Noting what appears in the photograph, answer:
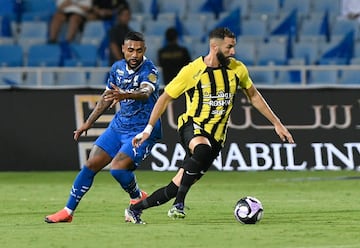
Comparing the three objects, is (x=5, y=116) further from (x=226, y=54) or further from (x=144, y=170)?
(x=226, y=54)

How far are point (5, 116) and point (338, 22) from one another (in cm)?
793

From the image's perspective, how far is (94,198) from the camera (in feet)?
51.0

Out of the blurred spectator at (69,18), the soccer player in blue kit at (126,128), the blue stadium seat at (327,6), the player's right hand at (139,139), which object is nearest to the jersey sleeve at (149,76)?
the soccer player in blue kit at (126,128)

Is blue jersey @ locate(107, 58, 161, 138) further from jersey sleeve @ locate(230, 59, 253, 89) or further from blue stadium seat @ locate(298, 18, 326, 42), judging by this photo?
blue stadium seat @ locate(298, 18, 326, 42)

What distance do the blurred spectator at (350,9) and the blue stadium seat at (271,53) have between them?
6.37ft

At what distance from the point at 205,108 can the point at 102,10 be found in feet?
41.5

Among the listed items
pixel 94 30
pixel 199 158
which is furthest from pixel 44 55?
pixel 199 158

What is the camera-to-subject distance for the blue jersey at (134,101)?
40.6 feet

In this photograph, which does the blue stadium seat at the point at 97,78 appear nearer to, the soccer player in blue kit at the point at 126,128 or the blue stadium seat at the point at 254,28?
the blue stadium seat at the point at 254,28

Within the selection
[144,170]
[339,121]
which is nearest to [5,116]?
[144,170]

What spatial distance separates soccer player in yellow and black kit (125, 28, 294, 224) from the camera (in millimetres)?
11852

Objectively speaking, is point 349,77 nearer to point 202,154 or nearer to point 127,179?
point 127,179

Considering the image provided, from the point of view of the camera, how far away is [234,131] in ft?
62.7

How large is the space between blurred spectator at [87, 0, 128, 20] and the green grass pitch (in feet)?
18.2
